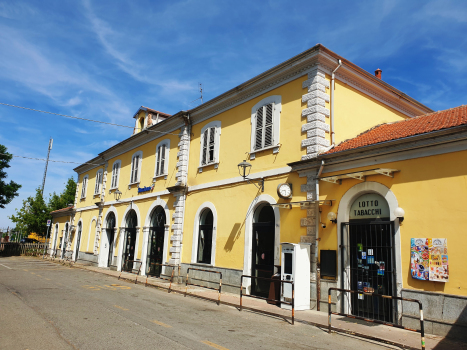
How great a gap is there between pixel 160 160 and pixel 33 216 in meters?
25.5

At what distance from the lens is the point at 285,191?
11.2 metres

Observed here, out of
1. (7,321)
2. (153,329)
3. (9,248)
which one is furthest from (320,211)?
(9,248)

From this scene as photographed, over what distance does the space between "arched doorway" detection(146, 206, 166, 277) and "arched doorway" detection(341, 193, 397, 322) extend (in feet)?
33.4

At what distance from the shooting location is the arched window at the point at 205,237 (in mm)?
14703

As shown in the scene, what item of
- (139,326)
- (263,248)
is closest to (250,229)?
(263,248)

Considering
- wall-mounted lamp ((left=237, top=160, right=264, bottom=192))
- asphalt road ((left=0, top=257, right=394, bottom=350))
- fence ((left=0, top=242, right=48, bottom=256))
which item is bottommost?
asphalt road ((left=0, top=257, right=394, bottom=350))

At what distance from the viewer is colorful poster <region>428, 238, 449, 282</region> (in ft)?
24.8

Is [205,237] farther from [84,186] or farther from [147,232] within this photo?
[84,186]

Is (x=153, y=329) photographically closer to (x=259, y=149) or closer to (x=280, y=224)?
(x=280, y=224)

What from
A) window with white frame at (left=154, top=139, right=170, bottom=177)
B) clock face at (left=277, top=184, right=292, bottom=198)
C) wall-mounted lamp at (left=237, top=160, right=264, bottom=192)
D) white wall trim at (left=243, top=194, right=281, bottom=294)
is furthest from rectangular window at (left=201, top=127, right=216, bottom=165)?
clock face at (left=277, top=184, right=292, bottom=198)

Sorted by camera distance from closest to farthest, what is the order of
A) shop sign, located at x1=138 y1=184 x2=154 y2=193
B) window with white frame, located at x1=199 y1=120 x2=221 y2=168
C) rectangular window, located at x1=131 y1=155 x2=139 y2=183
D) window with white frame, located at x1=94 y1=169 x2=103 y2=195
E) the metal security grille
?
1. the metal security grille
2. window with white frame, located at x1=199 y1=120 x2=221 y2=168
3. shop sign, located at x1=138 y1=184 x2=154 y2=193
4. rectangular window, located at x1=131 y1=155 x2=139 y2=183
5. window with white frame, located at x1=94 y1=169 x2=103 y2=195

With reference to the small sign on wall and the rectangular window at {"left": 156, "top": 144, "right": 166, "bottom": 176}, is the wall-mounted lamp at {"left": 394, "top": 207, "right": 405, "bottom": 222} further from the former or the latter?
the rectangular window at {"left": 156, "top": 144, "right": 166, "bottom": 176}

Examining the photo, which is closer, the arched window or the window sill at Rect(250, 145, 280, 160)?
the window sill at Rect(250, 145, 280, 160)

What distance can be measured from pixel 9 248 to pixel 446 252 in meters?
35.2
